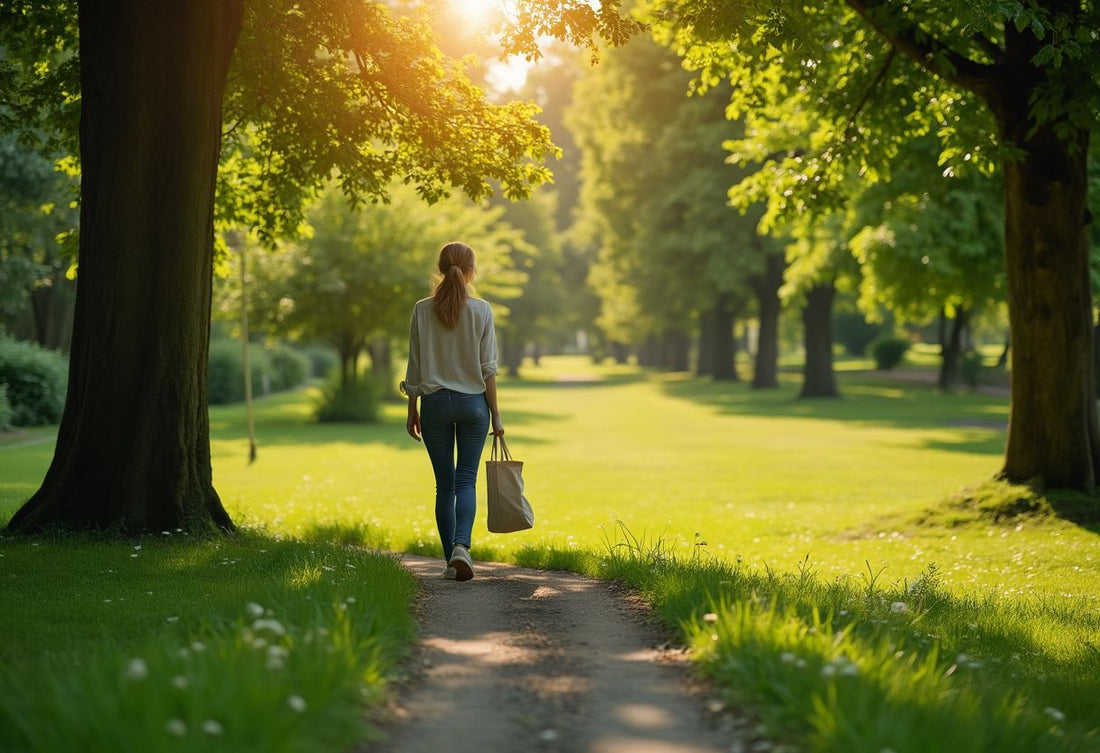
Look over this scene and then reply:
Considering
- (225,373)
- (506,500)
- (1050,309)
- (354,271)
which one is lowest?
(225,373)

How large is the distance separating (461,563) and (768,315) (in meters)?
38.2

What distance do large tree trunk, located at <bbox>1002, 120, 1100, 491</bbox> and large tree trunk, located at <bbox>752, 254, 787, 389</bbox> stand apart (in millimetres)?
28827

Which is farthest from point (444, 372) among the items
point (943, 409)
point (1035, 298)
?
point (943, 409)

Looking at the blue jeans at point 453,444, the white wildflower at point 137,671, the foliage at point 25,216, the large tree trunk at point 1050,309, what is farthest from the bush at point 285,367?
the white wildflower at point 137,671

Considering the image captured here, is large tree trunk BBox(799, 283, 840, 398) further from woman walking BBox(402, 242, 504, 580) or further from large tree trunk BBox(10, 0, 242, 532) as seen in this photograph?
woman walking BBox(402, 242, 504, 580)

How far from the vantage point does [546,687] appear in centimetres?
493

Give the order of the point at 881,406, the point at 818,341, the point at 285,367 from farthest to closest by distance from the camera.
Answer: the point at 285,367 < the point at 818,341 < the point at 881,406

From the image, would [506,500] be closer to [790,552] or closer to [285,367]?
[790,552]

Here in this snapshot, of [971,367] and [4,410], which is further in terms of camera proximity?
[971,367]

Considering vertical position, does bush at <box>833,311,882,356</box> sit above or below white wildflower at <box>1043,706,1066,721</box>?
above

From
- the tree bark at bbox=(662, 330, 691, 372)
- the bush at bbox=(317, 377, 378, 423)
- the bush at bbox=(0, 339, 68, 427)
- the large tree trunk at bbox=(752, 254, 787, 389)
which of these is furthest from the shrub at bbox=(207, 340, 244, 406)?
the tree bark at bbox=(662, 330, 691, 372)

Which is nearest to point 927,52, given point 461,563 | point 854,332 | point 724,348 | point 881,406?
point 461,563

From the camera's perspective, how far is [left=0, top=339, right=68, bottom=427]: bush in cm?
2514

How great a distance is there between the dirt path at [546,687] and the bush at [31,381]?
21410 mm
